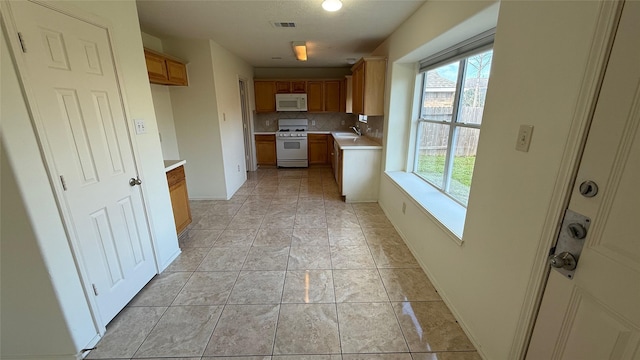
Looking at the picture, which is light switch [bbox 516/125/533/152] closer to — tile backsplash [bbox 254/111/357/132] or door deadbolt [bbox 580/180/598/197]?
door deadbolt [bbox 580/180/598/197]

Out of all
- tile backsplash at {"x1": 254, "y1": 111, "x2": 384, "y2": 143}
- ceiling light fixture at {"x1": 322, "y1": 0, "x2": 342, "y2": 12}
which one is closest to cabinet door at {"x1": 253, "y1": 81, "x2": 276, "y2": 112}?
tile backsplash at {"x1": 254, "y1": 111, "x2": 384, "y2": 143}

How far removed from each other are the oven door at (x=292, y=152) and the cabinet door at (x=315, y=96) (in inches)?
33.4

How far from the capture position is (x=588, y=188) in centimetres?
90

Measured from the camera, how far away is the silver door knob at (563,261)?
3.13 ft

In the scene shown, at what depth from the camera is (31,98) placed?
1.27 meters

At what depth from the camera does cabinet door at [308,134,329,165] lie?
620cm

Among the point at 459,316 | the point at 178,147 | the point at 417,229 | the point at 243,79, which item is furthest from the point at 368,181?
the point at 243,79

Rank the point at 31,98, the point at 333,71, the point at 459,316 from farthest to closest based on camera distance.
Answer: the point at 333,71, the point at 459,316, the point at 31,98

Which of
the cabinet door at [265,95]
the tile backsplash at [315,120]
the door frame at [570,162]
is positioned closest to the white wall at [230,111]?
the cabinet door at [265,95]

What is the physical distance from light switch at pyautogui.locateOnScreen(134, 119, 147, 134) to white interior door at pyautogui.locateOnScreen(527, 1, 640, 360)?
8.61ft

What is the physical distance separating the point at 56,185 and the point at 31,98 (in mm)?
450

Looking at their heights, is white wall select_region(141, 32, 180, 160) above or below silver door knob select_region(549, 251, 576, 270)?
above

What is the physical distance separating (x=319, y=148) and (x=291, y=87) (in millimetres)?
1584

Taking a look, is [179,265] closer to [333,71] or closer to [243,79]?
[243,79]
